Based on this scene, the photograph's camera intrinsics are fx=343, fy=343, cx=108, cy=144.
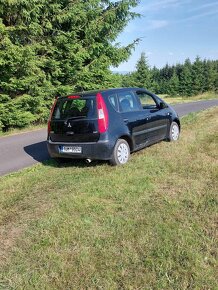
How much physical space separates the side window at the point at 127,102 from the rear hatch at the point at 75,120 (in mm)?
799

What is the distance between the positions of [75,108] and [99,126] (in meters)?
0.72

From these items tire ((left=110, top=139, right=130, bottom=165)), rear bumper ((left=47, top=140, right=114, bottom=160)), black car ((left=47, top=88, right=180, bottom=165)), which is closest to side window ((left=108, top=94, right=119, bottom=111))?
black car ((left=47, top=88, right=180, bottom=165))

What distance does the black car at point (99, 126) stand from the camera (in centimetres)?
711

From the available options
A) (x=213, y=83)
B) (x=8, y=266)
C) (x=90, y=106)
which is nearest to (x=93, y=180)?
(x=90, y=106)

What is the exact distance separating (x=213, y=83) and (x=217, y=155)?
86644 mm

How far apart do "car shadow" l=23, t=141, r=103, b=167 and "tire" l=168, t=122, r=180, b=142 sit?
2.67 m

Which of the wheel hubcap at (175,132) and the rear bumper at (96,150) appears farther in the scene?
the wheel hubcap at (175,132)

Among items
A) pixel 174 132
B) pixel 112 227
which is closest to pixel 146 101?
pixel 174 132

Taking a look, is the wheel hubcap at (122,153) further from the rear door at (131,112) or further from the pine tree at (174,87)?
the pine tree at (174,87)

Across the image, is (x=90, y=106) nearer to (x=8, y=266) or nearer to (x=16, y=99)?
(x=8, y=266)

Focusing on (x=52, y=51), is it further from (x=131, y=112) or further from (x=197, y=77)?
(x=197, y=77)

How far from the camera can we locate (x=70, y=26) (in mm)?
16406

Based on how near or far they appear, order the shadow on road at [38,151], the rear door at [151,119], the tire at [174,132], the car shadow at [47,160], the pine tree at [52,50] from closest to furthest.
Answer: the car shadow at [47,160] → the rear door at [151,119] → the shadow on road at [38,151] → the tire at [174,132] → the pine tree at [52,50]

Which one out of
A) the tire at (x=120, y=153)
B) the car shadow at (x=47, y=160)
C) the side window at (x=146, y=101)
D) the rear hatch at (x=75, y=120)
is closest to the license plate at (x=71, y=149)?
the rear hatch at (x=75, y=120)
